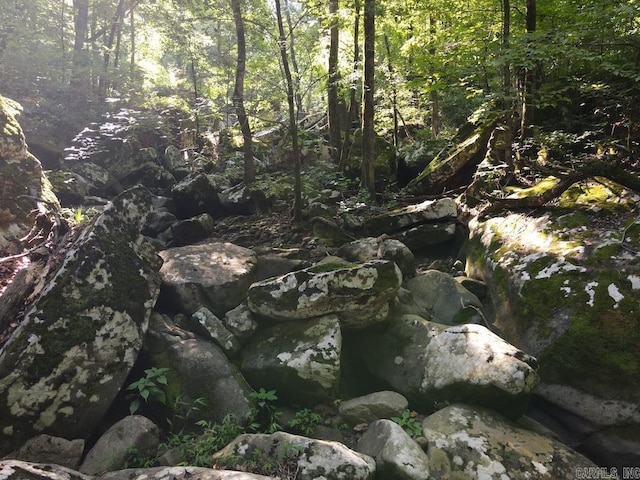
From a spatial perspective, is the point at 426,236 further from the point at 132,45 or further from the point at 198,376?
the point at 132,45

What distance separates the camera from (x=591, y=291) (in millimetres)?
5223

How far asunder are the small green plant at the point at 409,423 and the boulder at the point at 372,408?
0.36 ft

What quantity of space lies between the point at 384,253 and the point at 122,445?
508 centimetres

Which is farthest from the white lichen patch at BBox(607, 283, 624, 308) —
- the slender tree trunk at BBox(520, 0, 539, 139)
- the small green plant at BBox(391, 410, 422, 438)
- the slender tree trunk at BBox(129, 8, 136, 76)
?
the slender tree trunk at BBox(129, 8, 136, 76)

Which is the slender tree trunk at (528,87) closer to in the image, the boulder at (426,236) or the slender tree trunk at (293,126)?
the boulder at (426,236)

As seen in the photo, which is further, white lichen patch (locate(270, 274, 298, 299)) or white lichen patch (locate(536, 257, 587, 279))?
white lichen patch (locate(270, 274, 298, 299))

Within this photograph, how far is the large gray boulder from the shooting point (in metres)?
4.42

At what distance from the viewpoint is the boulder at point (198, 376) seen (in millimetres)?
5020

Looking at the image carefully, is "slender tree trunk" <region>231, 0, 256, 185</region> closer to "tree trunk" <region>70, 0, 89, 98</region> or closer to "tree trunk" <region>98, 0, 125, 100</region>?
"tree trunk" <region>98, 0, 125, 100</region>

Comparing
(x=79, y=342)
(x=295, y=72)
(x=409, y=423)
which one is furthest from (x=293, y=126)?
(x=295, y=72)

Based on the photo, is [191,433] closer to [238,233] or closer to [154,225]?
Answer: [238,233]

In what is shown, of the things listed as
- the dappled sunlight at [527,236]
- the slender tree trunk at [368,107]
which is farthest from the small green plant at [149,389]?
the slender tree trunk at [368,107]

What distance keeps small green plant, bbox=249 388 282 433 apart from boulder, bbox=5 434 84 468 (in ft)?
6.51

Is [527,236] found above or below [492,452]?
above
